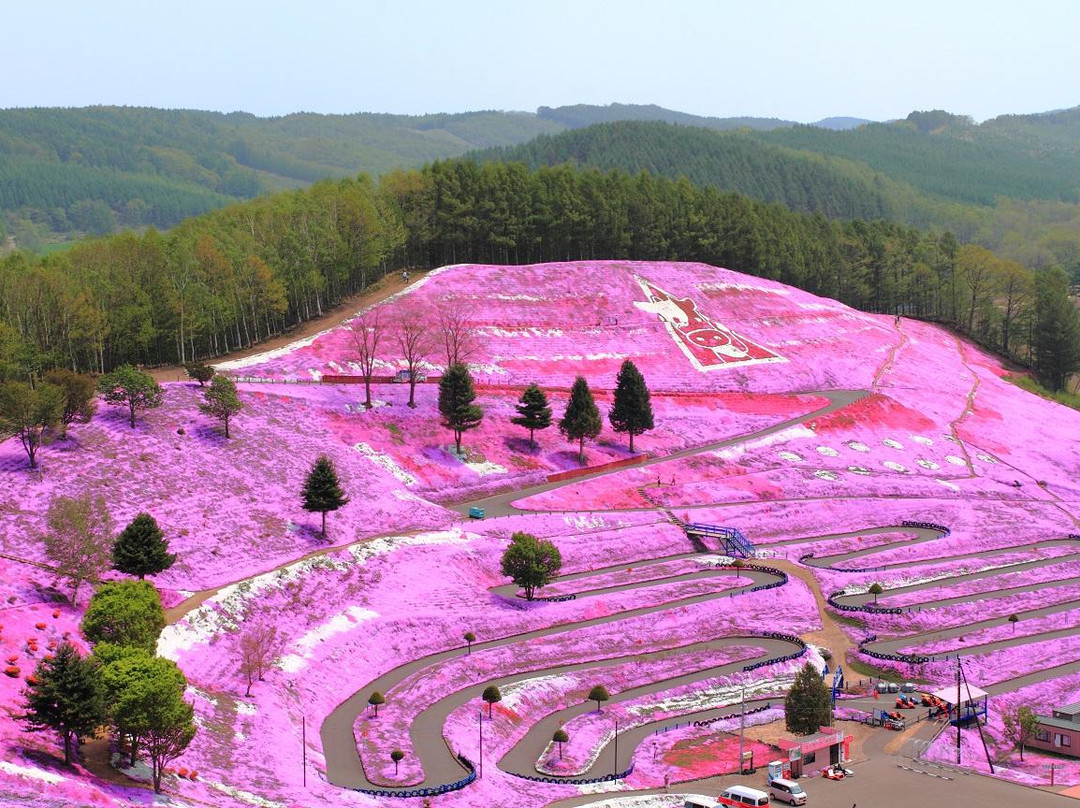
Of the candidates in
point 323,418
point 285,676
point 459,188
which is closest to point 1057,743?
point 285,676

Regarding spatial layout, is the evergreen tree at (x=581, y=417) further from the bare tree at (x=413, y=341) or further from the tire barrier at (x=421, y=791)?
the tire barrier at (x=421, y=791)

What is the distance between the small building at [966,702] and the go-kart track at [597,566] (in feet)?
4.65

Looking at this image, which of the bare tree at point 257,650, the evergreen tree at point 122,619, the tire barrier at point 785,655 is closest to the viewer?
the evergreen tree at point 122,619

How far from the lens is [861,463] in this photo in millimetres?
133000

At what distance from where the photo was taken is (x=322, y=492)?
93125 mm

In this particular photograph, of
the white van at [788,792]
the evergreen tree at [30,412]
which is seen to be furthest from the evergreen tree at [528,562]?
the evergreen tree at [30,412]

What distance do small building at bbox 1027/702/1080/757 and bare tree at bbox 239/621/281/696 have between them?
49.0m

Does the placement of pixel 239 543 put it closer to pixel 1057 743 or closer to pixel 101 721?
pixel 101 721

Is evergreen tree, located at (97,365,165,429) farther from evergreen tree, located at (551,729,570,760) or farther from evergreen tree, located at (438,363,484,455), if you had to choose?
evergreen tree, located at (551,729,570,760)

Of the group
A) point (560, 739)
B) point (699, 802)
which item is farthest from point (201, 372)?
point (699, 802)

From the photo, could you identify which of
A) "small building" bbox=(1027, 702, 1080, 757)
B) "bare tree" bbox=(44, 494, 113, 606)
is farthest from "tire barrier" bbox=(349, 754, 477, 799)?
"small building" bbox=(1027, 702, 1080, 757)

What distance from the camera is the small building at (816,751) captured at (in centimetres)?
6944

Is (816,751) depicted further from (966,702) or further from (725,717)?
(966,702)

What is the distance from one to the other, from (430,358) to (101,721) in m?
82.8
